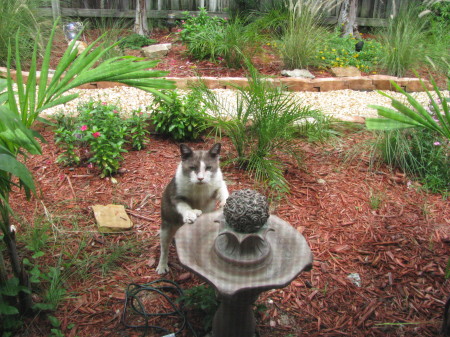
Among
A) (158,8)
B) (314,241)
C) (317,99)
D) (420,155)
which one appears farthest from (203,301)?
(158,8)

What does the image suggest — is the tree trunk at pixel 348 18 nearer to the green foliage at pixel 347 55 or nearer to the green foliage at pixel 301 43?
the green foliage at pixel 347 55

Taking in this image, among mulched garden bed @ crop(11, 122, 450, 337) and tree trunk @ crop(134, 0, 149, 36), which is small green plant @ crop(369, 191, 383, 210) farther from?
tree trunk @ crop(134, 0, 149, 36)

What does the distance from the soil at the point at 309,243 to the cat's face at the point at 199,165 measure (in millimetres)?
861

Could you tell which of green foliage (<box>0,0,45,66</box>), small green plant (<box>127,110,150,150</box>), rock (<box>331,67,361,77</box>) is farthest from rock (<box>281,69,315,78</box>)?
green foliage (<box>0,0,45,66</box>)

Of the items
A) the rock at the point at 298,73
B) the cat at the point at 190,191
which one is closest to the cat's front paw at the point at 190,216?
the cat at the point at 190,191

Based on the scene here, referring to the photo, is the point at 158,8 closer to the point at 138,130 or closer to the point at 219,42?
the point at 219,42

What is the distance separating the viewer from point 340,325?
291cm

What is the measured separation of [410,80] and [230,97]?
3776 mm

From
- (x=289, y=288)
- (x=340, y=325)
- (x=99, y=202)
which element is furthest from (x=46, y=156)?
(x=340, y=325)

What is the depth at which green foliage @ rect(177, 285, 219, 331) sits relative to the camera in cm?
283

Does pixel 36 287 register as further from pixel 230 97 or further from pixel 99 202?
pixel 230 97

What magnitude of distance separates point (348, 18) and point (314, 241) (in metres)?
8.00

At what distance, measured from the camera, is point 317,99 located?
6.89 m

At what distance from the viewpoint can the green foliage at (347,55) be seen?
8.35 m
